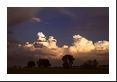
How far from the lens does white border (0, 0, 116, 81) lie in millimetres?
9320

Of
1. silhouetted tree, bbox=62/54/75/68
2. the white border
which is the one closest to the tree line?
silhouetted tree, bbox=62/54/75/68

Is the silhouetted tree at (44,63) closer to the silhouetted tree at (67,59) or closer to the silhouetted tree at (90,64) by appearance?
the silhouetted tree at (67,59)

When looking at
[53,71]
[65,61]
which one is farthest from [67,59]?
[53,71]

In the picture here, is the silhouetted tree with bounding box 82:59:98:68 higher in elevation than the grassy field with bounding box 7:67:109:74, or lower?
higher

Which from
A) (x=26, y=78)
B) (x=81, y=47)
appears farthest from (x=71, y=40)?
(x=26, y=78)

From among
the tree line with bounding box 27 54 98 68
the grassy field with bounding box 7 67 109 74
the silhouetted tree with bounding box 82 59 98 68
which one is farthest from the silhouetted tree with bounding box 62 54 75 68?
the silhouetted tree with bounding box 82 59 98 68

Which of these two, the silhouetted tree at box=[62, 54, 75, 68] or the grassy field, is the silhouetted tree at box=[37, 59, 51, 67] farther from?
the silhouetted tree at box=[62, 54, 75, 68]

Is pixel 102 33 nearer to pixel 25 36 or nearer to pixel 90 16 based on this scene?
pixel 90 16

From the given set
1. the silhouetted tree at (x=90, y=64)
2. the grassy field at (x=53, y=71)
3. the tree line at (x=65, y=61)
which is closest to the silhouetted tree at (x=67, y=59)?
the tree line at (x=65, y=61)

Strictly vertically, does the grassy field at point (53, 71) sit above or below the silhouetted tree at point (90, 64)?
below

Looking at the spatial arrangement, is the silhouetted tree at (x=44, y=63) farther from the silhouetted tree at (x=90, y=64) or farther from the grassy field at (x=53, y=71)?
the silhouetted tree at (x=90, y=64)

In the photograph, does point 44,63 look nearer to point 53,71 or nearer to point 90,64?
point 53,71
